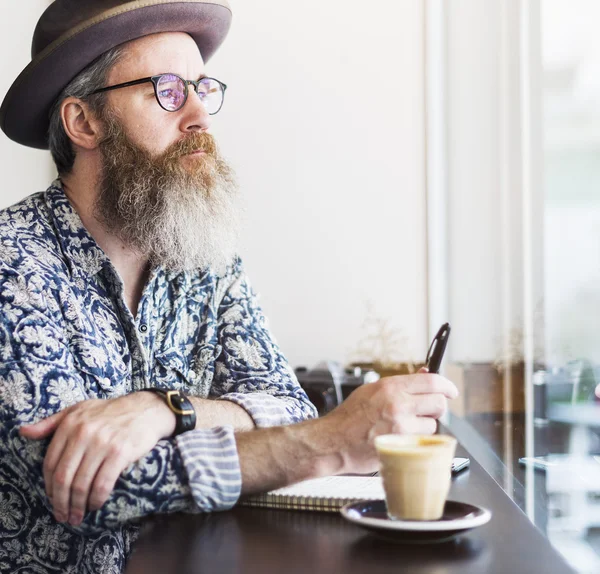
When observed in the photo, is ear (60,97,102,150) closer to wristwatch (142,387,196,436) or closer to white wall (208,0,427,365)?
wristwatch (142,387,196,436)

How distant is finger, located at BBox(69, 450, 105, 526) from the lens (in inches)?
39.4

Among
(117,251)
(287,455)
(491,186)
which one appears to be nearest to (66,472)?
(287,455)

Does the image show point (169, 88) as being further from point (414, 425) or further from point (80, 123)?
point (414, 425)

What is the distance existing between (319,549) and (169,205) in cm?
100

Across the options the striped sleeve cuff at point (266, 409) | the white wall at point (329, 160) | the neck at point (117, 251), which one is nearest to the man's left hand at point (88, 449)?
the striped sleeve cuff at point (266, 409)

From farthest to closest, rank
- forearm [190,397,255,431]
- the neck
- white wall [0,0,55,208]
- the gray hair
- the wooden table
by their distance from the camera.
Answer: white wall [0,0,55,208], the gray hair, the neck, forearm [190,397,255,431], the wooden table

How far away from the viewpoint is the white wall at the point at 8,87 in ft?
9.41

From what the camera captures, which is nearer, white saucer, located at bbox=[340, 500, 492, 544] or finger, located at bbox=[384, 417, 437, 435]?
white saucer, located at bbox=[340, 500, 492, 544]

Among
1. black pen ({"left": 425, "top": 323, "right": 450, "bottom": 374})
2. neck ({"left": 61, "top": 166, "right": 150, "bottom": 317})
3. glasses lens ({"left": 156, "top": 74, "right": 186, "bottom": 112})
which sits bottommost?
black pen ({"left": 425, "top": 323, "right": 450, "bottom": 374})

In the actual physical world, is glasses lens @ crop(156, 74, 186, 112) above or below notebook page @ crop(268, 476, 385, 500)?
above

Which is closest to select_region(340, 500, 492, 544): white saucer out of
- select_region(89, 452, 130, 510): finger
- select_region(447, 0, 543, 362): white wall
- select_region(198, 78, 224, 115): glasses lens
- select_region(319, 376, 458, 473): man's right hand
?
select_region(319, 376, 458, 473): man's right hand

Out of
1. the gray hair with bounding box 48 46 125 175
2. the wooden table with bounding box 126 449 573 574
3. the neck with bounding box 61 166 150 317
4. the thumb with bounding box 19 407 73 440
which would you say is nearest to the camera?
the wooden table with bounding box 126 449 573 574

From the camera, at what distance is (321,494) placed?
3.20 ft

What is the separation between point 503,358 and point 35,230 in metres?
1.16
